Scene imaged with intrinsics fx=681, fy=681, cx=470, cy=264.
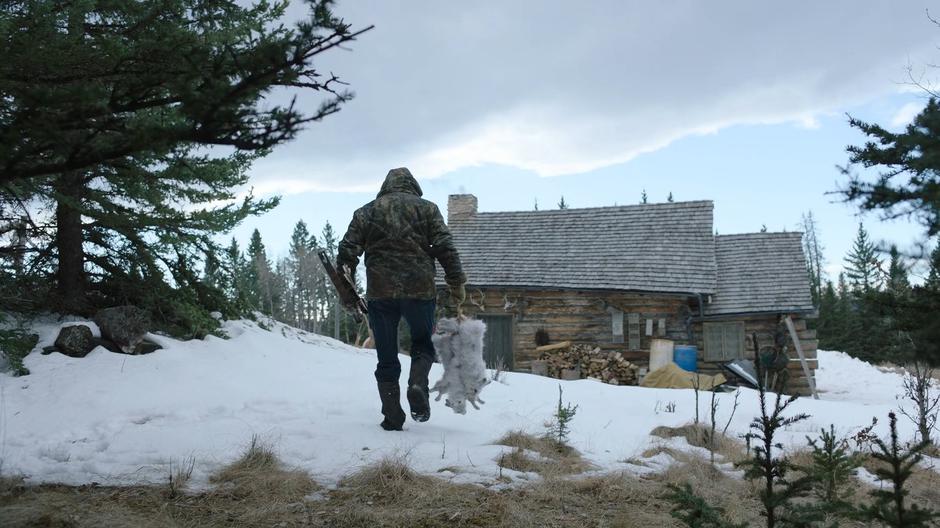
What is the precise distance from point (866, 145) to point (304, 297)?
157 ft

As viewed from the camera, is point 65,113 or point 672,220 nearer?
point 65,113

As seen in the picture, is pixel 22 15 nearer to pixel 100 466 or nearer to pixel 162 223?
pixel 162 223

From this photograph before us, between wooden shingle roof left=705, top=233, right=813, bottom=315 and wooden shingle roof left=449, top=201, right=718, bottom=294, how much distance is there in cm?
60

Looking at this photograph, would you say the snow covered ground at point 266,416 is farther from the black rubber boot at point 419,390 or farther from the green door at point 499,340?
the green door at point 499,340

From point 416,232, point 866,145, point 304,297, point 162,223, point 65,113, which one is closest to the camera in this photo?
point 65,113

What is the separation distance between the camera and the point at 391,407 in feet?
17.8

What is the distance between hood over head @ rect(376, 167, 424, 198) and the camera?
5.78m

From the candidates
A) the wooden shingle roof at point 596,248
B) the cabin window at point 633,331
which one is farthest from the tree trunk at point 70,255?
the cabin window at point 633,331

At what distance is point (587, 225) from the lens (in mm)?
19656

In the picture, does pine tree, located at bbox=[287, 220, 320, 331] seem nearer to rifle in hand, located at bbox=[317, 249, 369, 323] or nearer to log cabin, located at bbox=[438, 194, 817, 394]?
log cabin, located at bbox=[438, 194, 817, 394]

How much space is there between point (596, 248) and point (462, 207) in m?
4.85

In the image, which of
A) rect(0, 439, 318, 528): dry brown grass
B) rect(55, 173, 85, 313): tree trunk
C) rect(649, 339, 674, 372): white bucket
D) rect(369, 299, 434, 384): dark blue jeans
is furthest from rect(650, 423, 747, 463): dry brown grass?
rect(649, 339, 674, 372): white bucket

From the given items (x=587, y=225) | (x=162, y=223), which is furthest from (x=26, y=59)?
(x=587, y=225)

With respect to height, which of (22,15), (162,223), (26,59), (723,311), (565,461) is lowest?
(565,461)
